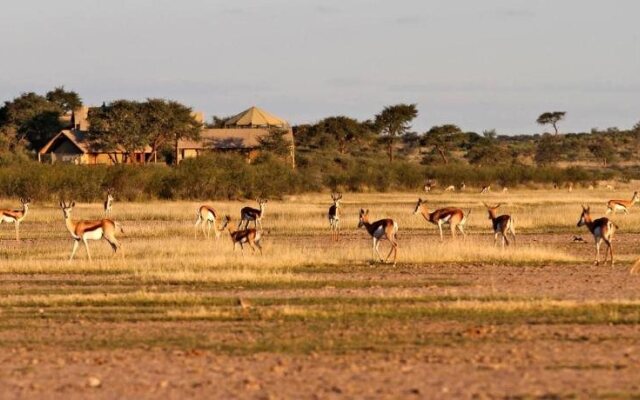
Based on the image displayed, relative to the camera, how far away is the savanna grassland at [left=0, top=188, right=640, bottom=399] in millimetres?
12305

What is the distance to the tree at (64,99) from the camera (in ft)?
370

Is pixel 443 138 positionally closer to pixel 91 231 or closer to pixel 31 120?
pixel 31 120

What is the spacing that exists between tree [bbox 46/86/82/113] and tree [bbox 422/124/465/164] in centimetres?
3356

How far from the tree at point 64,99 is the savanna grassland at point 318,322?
8438cm

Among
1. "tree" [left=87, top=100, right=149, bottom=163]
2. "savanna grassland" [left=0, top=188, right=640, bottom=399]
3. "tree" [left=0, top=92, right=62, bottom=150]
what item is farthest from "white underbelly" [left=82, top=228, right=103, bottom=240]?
"tree" [left=0, top=92, right=62, bottom=150]

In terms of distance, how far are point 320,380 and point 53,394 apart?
2.72m

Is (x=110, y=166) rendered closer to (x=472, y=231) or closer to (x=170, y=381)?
(x=472, y=231)

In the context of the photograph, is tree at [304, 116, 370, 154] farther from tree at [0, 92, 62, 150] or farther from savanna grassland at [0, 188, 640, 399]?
savanna grassland at [0, 188, 640, 399]

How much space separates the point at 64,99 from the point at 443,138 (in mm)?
36637

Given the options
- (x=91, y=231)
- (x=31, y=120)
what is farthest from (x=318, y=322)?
(x=31, y=120)

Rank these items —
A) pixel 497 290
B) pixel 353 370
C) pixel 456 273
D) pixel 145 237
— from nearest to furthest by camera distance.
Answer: pixel 353 370
pixel 497 290
pixel 456 273
pixel 145 237

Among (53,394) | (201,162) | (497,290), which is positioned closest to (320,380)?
(53,394)

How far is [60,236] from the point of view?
35.9 meters

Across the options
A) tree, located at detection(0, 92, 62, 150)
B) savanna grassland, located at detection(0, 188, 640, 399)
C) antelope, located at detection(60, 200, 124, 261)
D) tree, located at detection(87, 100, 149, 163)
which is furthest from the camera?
tree, located at detection(0, 92, 62, 150)
